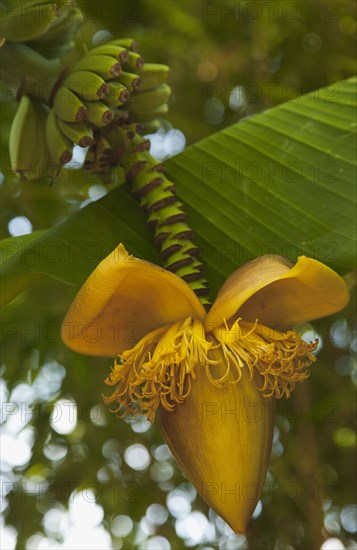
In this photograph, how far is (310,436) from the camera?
5.64ft

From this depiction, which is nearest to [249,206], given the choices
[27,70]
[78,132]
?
[78,132]

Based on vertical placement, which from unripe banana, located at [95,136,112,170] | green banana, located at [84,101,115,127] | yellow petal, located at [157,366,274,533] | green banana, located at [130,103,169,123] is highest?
green banana, located at [84,101,115,127]

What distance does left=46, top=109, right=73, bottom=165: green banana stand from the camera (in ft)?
2.72

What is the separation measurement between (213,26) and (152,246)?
3.45ft

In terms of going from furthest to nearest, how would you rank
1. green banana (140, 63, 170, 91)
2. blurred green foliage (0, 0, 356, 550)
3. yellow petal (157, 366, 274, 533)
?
1. blurred green foliage (0, 0, 356, 550)
2. green banana (140, 63, 170, 91)
3. yellow petal (157, 366, 274, 533)

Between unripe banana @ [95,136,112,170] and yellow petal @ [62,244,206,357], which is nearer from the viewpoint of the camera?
yellow petal @ [62,244,206,357]

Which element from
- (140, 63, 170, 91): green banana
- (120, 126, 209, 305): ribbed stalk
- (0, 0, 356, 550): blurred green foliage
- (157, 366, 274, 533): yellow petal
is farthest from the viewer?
(0, 0, 356, 550): blurred green foliage

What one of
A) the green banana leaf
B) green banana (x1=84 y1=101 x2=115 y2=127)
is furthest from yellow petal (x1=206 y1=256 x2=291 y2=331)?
green banana (x1=84 y1=101 x2=115 y2=127)

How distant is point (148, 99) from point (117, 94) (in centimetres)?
9

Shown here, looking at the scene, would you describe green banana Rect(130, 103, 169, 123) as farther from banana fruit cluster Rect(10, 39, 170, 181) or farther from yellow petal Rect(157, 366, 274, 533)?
yellow petal Rect(157, 366, 274, 533)

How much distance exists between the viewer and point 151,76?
2.88 feet

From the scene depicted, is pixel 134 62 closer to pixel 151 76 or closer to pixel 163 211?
pixel 151 76

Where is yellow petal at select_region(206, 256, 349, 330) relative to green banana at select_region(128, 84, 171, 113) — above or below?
below

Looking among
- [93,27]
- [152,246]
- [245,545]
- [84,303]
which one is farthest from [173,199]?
[245,545]
